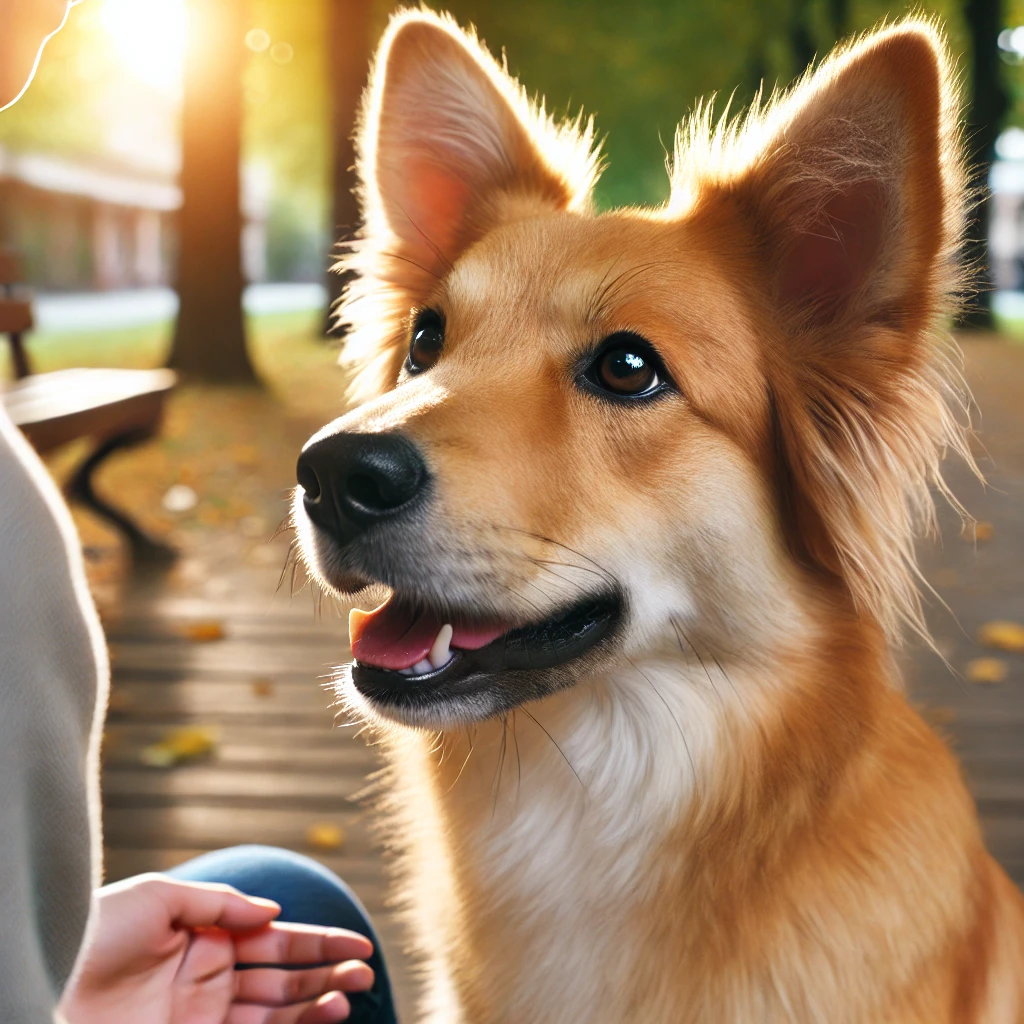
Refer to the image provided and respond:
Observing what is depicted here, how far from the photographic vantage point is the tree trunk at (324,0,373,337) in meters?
10.2

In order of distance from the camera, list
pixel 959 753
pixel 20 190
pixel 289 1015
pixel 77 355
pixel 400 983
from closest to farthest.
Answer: pixel 289 1015 < pixel 400 983 < pixel 959 753 < pixel 77 355 < pixel 20 190

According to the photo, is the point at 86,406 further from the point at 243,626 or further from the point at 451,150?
the point at 451,150

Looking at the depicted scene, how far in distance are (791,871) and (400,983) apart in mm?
1288

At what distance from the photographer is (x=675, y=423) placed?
166 cm

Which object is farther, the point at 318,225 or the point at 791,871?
the point at 318,225

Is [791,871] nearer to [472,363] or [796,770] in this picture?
[796,770]

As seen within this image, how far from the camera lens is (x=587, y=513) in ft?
5.21

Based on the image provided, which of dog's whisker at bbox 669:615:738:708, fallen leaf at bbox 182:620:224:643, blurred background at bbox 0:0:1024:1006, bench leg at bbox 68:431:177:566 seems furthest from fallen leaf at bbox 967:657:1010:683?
bench leg at bbox 68:431:177:566

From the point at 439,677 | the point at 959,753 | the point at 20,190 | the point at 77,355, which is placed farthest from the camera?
the point at 20,190

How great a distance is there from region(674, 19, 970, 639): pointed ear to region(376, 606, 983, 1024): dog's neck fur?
22 centimetres

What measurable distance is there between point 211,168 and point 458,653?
9.30 meters

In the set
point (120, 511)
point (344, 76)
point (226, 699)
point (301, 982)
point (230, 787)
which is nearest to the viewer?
point (301, 982)

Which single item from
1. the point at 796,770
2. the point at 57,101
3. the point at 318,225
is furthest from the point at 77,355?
the point at 318,225

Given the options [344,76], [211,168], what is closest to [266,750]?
[211,168]
